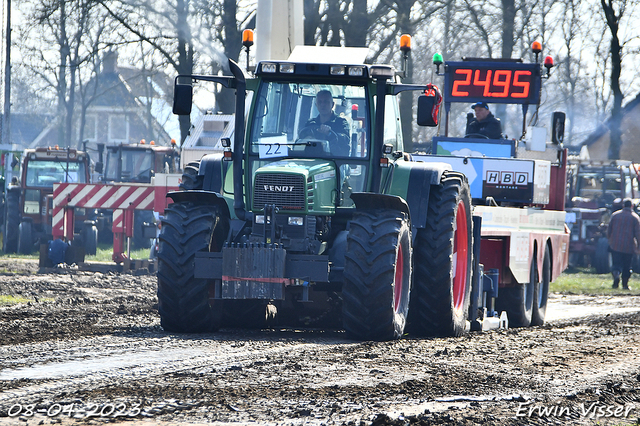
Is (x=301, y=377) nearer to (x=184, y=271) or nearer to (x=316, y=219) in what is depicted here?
(x=184, y=271)

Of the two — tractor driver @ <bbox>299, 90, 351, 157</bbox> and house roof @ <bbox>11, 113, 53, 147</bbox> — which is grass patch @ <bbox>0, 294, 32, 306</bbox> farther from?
house roof @ <bbox>11, 113, 53, 147</bbox>

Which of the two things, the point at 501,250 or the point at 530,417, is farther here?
the point at 501,250

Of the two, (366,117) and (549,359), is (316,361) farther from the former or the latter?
(366,117)

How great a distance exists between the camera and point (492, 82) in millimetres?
14469

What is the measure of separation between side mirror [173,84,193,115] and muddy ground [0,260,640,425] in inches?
77.3

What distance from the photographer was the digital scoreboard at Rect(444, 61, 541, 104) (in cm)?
1430

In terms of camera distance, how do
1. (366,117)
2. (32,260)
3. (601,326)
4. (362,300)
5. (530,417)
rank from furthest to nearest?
(32,260), (601,326), (366,117), (362,300), (530,417)

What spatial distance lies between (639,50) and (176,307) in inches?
1215

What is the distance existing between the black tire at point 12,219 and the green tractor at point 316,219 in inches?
605

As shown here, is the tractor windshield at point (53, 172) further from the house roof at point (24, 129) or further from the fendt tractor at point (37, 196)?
the house roof at point (24, 129)

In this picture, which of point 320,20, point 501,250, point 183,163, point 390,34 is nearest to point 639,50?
point 390,34

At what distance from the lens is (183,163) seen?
1812 cm

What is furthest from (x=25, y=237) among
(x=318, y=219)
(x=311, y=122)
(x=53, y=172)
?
(x=318, y=219)

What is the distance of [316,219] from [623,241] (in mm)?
13641
